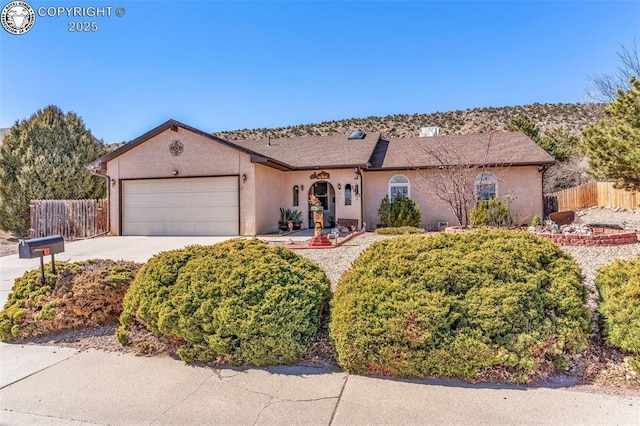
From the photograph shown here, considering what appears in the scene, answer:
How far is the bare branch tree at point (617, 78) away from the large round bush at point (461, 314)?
16386 mm

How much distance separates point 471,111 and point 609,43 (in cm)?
3034

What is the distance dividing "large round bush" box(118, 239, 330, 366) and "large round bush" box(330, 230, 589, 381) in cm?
39

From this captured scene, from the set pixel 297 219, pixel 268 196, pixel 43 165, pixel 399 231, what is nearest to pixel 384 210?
pixel 399 231

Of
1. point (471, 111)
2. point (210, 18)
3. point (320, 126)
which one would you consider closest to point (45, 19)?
point (210, 18)

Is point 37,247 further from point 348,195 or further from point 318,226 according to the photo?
point 348,195

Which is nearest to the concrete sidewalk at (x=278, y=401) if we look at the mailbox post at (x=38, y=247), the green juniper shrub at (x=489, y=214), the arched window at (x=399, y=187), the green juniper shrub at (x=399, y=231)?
the mailbox post at (x=38, y=247)

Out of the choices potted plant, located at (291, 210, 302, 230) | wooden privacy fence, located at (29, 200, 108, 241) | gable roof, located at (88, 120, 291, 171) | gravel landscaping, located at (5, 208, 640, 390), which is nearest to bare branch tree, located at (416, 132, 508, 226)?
potted plant, located at (291, 210, 302, 230)

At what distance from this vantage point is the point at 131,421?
9.03 feet

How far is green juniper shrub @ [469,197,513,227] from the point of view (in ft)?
44.4

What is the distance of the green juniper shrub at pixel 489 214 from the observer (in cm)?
1354

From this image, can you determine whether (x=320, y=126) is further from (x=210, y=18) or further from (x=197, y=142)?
(x=210, y=18)

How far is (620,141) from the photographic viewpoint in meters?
11.6

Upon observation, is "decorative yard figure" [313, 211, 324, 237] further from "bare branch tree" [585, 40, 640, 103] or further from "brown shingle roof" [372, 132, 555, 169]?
"bare branch tree" [585, 40, 640, 103]

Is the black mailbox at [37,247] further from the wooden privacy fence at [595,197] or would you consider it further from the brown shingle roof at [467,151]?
the wooden privacy fence at [595,197]
